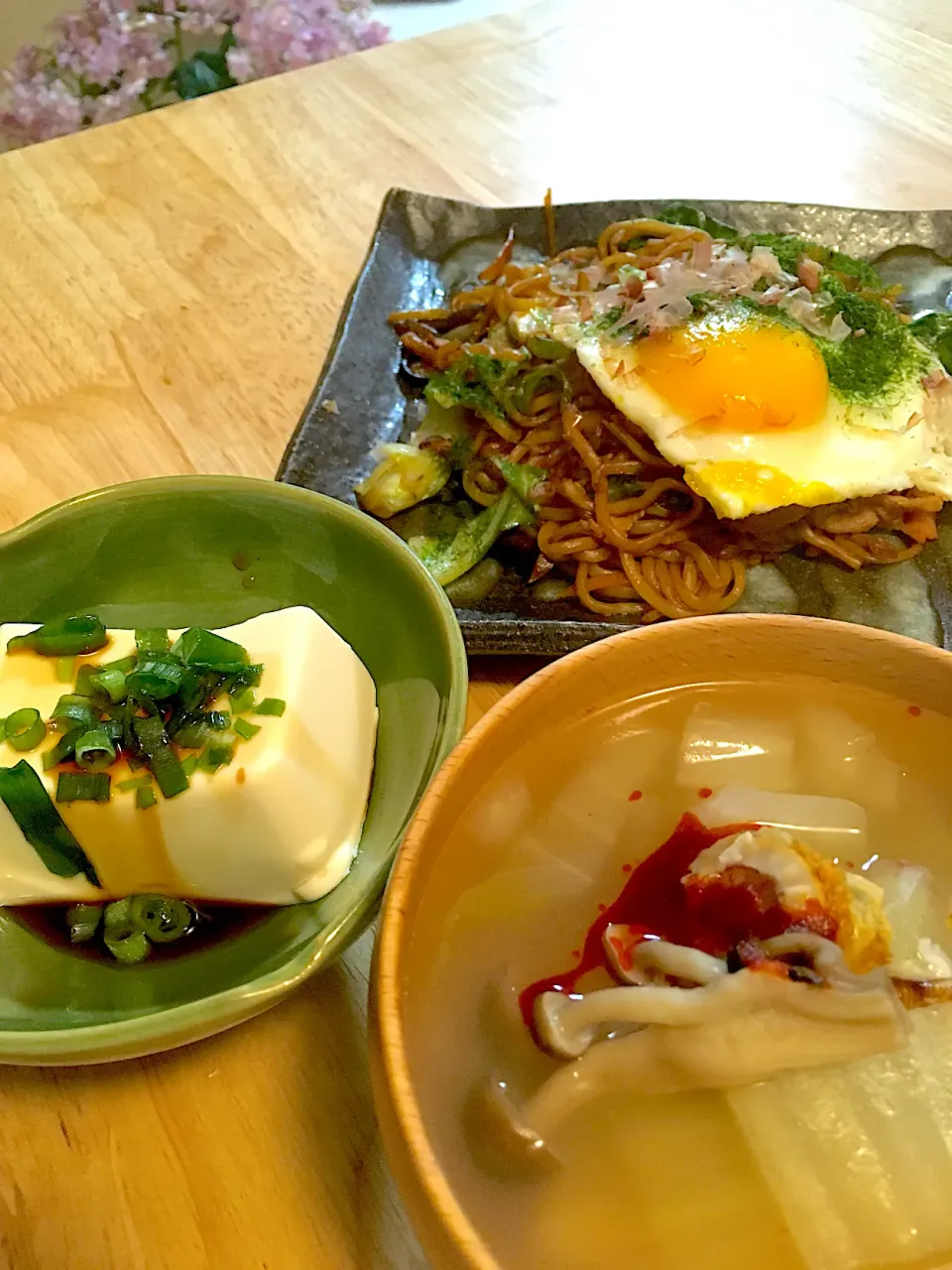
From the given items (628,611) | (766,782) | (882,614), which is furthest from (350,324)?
(766,782)

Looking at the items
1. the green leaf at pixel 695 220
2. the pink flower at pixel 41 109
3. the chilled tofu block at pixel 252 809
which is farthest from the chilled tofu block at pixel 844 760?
the pink flower at pixel 41 109

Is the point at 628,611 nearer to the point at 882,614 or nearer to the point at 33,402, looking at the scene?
the point at 882,614

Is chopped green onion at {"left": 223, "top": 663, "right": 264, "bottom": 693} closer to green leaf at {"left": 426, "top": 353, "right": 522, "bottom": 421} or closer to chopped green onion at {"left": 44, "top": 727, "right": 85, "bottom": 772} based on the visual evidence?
chopped green onion at {"left": 44, "top": 727, "right": 85, "bottom": 772}

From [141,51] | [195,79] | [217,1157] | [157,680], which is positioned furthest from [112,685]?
[141,51]

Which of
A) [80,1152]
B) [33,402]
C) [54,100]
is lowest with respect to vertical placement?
[80,1152]

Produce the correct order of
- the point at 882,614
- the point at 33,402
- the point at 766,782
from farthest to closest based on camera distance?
the point at 33,402 → the point at 882,614 → the point at 766,782

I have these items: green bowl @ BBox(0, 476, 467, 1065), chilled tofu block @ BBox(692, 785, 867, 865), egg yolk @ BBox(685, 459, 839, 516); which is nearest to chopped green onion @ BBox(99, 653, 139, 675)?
green bowl @ BBox(0, 476, 467, 1065)

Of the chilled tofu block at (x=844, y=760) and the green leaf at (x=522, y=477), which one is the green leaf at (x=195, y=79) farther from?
the chilled tofu block at (x=844, y=760)
